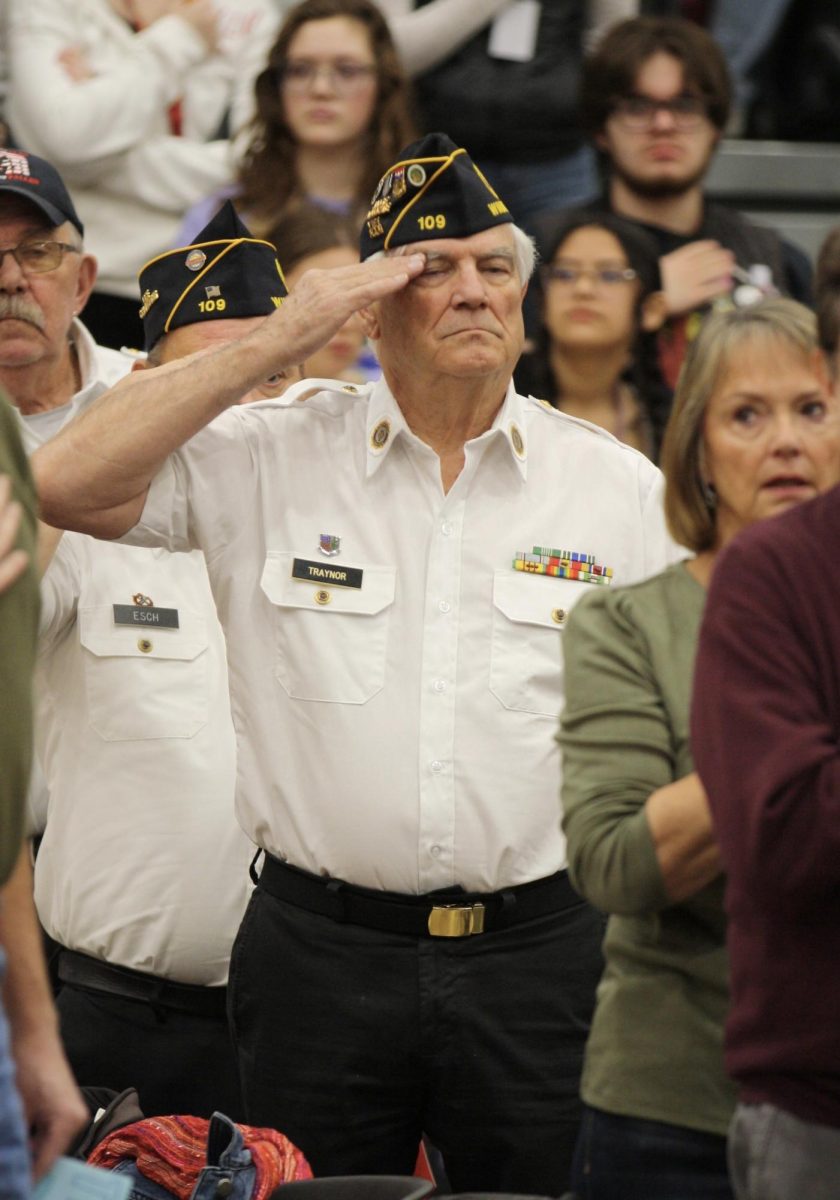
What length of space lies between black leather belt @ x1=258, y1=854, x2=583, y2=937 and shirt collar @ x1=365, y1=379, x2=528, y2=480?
594mm

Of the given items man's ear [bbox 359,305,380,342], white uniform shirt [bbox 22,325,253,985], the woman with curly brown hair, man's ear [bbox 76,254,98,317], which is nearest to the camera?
man's ear [bbox 359,305,380,342]

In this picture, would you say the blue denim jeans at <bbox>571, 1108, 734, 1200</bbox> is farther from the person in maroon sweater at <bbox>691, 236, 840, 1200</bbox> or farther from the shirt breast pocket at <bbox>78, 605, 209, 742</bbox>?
the shirt breast pocket at <bbox>78, 605, 209, 742</bbox>

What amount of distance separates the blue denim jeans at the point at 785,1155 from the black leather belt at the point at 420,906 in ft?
2.97

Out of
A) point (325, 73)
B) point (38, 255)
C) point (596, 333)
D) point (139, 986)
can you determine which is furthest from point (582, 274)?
point (139, 986)

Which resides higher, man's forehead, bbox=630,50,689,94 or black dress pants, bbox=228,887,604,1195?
man's forehead, bbox=630,50,689,94

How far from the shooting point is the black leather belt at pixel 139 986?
3057mm

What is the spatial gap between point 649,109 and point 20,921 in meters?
3.24

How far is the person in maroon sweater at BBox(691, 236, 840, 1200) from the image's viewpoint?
1.60 m

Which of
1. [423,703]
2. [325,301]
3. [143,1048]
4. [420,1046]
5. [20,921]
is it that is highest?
[325,301]

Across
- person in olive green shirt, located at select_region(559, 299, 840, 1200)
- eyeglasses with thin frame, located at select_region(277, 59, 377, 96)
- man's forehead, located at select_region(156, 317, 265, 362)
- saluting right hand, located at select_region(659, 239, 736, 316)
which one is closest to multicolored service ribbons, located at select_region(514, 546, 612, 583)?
person in olive green shirt, located at select_region(559, 299, 840, 1200)

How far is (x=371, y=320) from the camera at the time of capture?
286 centimetres

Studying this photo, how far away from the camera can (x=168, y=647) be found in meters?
3.11

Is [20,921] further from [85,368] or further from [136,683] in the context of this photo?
[85,368]

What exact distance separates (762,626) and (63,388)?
6.45ft
